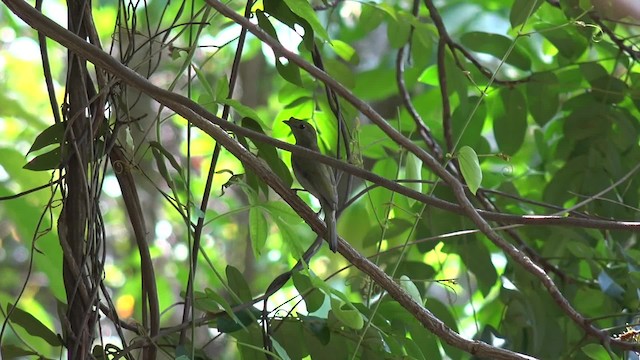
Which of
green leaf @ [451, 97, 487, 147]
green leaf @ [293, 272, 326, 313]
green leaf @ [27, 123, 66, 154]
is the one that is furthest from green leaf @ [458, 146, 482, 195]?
green leaf @ [451, 97, 487, 147]

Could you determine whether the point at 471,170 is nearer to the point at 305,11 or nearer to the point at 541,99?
the point at 305,11

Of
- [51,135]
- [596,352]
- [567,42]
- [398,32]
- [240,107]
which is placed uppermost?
[398,32]

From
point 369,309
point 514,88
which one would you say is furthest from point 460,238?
point 369,309

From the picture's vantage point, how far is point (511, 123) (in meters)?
2.07

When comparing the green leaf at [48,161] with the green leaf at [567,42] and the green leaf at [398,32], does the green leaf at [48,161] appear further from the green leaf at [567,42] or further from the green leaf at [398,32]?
the green leaf at [567,42]

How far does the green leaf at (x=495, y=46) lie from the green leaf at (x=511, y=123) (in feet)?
0.25

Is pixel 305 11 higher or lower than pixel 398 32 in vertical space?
lower

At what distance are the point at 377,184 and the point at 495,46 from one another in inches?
41.6

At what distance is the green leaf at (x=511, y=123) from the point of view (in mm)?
2057

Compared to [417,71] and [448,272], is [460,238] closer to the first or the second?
[417,71]

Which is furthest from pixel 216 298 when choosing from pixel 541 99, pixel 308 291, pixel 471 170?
pixel 541 99

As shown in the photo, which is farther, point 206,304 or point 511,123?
point 511,123

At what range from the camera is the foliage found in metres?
1.27

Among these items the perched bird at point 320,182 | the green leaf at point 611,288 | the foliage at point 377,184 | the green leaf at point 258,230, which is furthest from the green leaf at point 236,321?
the green leaf at point 611,288
